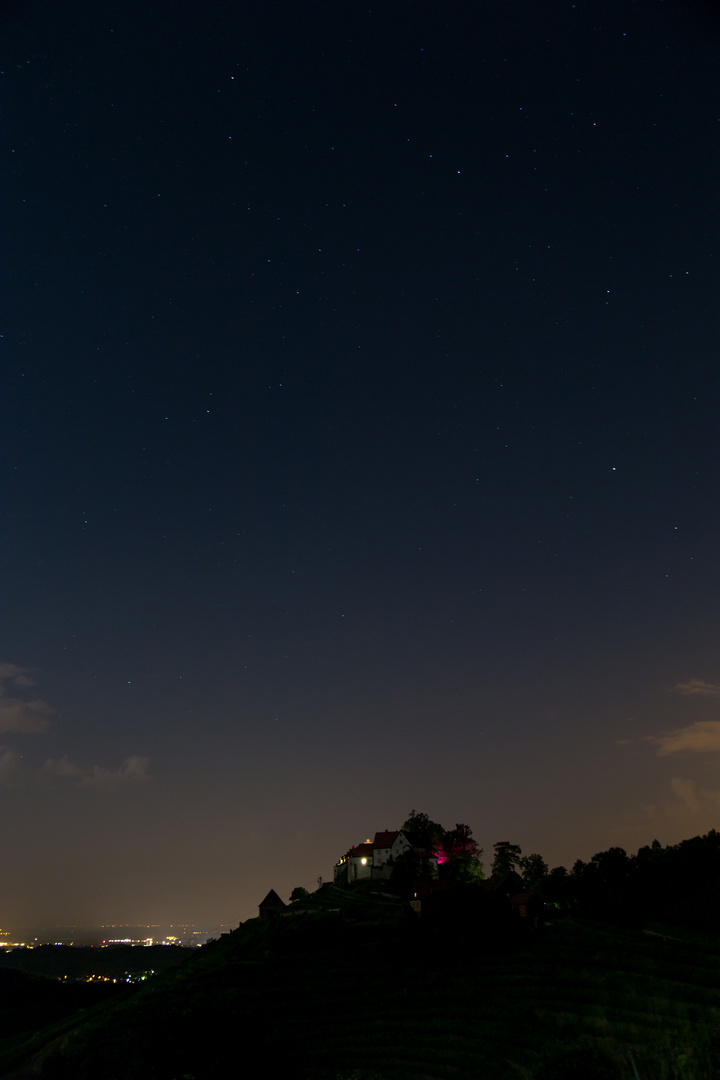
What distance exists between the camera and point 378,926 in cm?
6856

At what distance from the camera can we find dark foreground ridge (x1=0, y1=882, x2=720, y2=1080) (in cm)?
3716

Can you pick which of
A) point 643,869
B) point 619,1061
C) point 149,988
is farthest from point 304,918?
point 619,1061

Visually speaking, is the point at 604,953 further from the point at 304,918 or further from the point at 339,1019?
the point at 304,918

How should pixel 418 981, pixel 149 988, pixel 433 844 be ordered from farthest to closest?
pixel 433 844 < pixel 149 988 < pixel 418 981

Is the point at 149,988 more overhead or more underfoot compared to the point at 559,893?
more underfoot

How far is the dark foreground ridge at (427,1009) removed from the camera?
3716cm

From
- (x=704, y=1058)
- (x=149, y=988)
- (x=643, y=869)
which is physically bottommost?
(x=149, y=988)

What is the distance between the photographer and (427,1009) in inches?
1843

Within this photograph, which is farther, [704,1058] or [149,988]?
[149,988]

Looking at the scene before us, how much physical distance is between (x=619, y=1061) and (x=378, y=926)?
Result: 3873 centimetres

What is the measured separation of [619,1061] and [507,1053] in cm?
757

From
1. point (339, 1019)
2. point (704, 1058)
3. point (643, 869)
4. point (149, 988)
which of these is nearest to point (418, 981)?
point (339, 1019)

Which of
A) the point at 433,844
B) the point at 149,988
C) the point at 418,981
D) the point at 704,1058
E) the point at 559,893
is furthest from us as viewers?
the point at 433,844

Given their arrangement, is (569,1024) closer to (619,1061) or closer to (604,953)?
(619,1061)
